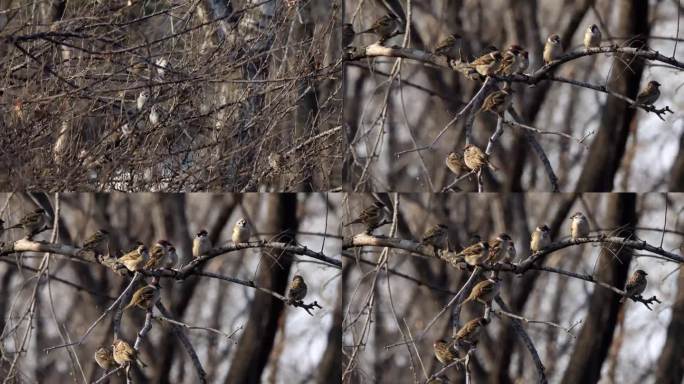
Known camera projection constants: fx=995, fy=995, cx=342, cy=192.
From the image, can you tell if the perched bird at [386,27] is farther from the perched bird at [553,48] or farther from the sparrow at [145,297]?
the sparrow at [145,297]

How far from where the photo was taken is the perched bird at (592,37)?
18.4 ft

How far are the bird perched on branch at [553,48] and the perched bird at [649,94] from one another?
51 centimetres

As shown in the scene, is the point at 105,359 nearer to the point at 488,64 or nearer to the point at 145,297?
the point at 145,297

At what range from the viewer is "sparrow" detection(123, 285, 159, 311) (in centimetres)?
516

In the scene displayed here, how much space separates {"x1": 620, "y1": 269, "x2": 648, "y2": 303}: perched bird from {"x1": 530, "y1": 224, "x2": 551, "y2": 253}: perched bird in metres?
0.48

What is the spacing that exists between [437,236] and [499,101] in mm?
844

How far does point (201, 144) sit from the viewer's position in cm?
562

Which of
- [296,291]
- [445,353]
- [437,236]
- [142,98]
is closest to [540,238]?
[437,236]

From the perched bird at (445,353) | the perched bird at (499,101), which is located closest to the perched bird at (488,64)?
the perched bird at (499,101)

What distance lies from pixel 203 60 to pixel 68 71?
0.78m

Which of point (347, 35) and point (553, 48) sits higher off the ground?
point (347, 35)

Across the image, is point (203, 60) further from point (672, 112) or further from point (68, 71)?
point (672, 112)

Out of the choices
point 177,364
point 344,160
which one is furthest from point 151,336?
point 344,160

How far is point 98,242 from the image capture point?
5.29 metres
